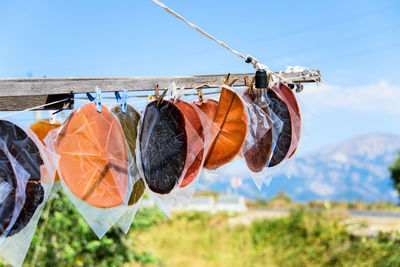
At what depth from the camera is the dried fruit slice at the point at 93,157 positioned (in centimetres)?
171

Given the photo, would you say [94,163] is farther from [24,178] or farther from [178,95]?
[178,95]

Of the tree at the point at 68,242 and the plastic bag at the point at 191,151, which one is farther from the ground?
the plastic bag at the point at 191,151

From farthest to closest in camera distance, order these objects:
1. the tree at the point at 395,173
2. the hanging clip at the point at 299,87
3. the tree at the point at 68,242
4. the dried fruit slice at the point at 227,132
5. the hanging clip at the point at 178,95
Result: the tree at the point at 395,173, the tree at the point at 68,242, the hanging clip at the point at 299,87, the dried fruit slice at the point at 227,132, the hanging clip at the point at 178,95

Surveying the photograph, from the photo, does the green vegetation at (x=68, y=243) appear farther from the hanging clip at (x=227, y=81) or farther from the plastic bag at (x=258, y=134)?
the hanging clip at (x=227, y=81)

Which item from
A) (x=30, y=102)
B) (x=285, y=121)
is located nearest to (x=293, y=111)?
(x=285, y=121)

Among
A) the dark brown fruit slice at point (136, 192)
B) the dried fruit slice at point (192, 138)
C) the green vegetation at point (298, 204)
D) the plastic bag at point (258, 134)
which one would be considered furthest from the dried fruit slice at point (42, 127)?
the green vegetation at point (298, 204)

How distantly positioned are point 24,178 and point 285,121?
1174 mm

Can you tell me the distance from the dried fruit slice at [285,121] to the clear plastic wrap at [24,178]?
39.8 inches

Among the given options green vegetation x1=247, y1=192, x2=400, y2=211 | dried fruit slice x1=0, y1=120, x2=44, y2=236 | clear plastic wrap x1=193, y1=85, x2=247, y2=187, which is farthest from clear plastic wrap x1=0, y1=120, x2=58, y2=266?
green vegetation x1=247, y1=192, x2=400, y2=211

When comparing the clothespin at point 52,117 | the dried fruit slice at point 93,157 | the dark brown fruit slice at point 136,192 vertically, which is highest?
the clothespin at point 52,117

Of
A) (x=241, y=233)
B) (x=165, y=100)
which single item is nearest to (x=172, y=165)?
(x=165, y=100)

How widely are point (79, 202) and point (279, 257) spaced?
875 cm

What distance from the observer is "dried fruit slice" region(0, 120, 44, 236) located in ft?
5.31

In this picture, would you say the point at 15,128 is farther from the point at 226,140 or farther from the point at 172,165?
the point at 226,140
